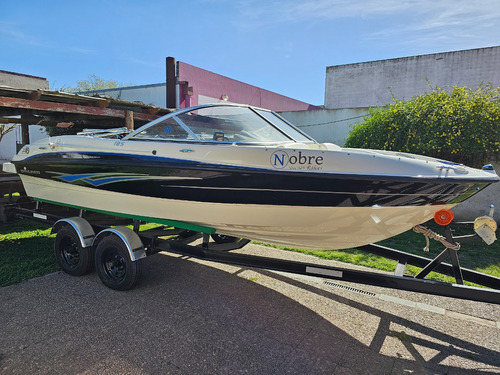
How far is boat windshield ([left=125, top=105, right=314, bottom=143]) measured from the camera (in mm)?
3379

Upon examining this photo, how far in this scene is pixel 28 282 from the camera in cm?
383

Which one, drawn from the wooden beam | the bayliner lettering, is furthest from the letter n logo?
the wooden beam

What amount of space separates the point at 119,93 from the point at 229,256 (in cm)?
1224

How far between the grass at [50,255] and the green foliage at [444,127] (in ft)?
6.73

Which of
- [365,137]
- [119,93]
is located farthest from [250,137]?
[119,93]

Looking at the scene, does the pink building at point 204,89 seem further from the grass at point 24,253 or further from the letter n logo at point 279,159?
the letter n logo at point 279,159

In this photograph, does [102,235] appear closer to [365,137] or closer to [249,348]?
[249,348]

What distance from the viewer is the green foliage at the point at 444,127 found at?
679 cm

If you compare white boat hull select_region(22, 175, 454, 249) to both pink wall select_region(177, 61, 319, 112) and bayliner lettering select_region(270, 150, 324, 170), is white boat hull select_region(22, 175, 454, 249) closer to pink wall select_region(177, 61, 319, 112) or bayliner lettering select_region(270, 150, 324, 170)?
bayliner lettering select_region(270, 150, 324, 170)

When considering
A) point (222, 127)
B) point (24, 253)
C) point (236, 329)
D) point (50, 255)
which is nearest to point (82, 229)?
point (50, 255)

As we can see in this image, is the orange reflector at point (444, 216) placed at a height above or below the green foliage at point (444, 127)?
below

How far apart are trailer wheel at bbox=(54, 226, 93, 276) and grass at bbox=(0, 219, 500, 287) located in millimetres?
272

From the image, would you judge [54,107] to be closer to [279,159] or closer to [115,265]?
[115,265]

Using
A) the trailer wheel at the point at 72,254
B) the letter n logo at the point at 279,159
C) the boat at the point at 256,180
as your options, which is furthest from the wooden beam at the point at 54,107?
the letter n logo at the point at 279,159
